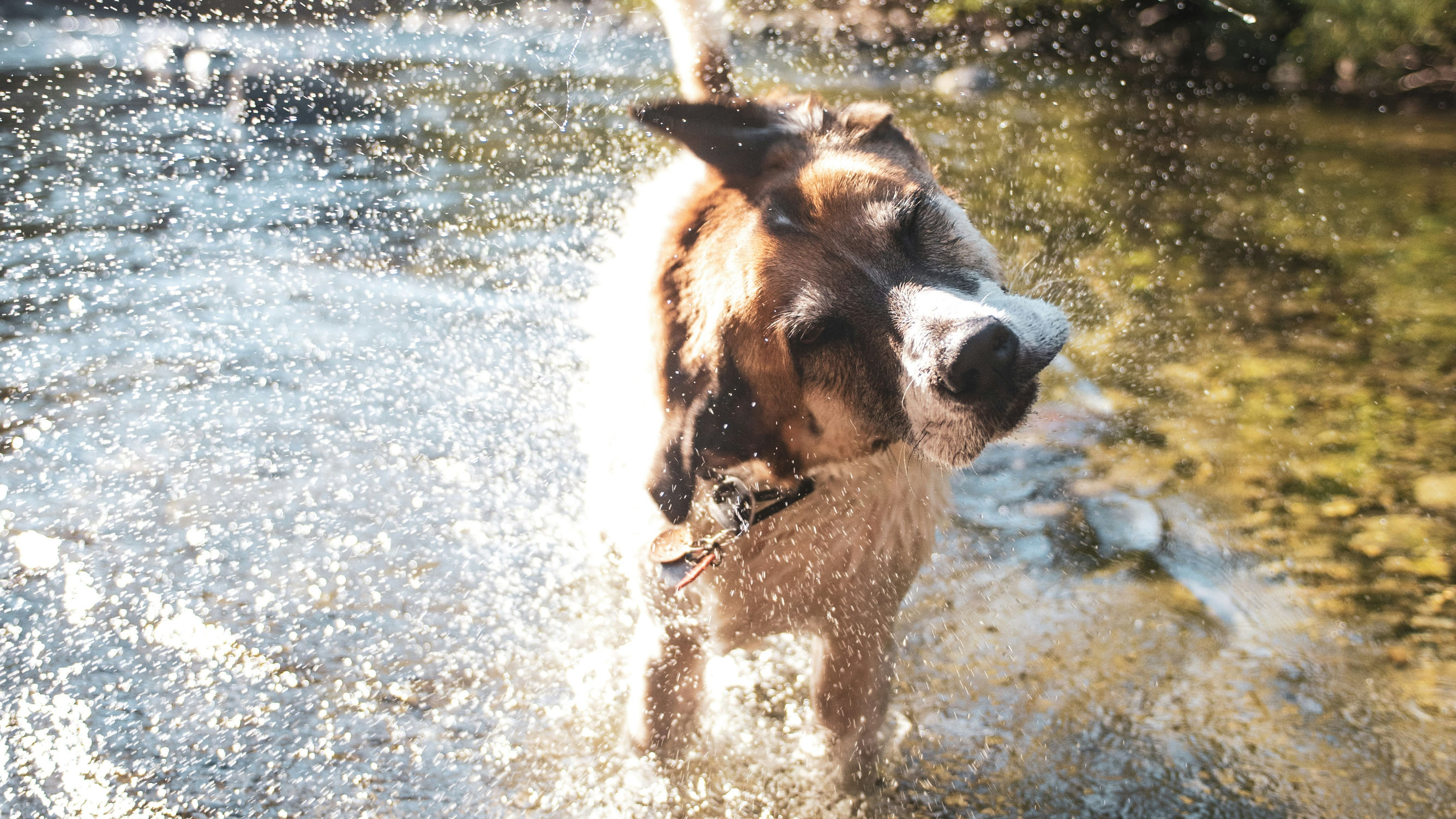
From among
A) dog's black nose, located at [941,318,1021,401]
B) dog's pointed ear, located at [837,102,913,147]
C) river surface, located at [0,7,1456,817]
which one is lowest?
Result: river surface, located at [0,7,1456,817]

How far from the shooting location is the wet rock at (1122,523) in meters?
3.70

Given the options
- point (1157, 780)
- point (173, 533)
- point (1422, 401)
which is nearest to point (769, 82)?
point (1422, 401)

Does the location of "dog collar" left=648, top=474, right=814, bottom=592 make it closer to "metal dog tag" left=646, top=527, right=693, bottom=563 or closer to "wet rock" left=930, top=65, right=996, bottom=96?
"metal dog tag" left=646, top=527, right=693, bottom=563

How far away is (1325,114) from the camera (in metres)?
7.62

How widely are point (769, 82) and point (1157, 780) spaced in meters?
6.97

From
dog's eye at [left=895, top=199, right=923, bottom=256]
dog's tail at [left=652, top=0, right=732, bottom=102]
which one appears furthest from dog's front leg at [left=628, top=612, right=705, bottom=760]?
dog's tail at [left=652, top=0, right=732, bottom=102]

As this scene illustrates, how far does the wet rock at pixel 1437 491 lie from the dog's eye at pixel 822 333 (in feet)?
8.60

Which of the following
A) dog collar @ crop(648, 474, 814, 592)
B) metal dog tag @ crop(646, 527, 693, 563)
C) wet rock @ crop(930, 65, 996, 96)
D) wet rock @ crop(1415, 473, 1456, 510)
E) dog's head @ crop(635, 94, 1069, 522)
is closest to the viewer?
dog's head @ crop(635, 94, 1069, 522)

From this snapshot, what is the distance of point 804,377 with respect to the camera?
8.64 feet

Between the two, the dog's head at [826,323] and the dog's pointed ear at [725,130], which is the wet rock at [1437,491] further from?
the dog's pointed ear at [725,130]

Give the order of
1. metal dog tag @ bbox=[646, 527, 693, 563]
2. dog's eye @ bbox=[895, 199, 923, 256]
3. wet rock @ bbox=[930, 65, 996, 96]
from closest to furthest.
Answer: dog's eye @ bbox=[895, 199, 923, 256], metal dog tag @ bbox=[646, 527, 693, 563], wet rock @ bbox=[930, 65, 996, 96]

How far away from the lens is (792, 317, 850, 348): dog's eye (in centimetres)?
255

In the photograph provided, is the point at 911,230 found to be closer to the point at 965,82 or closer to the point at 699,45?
the point at 699,45

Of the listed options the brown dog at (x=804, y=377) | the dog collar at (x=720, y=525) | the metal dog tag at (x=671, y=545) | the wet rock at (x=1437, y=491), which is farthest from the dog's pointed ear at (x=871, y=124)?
the wet rock at (x=1437, y=491)
